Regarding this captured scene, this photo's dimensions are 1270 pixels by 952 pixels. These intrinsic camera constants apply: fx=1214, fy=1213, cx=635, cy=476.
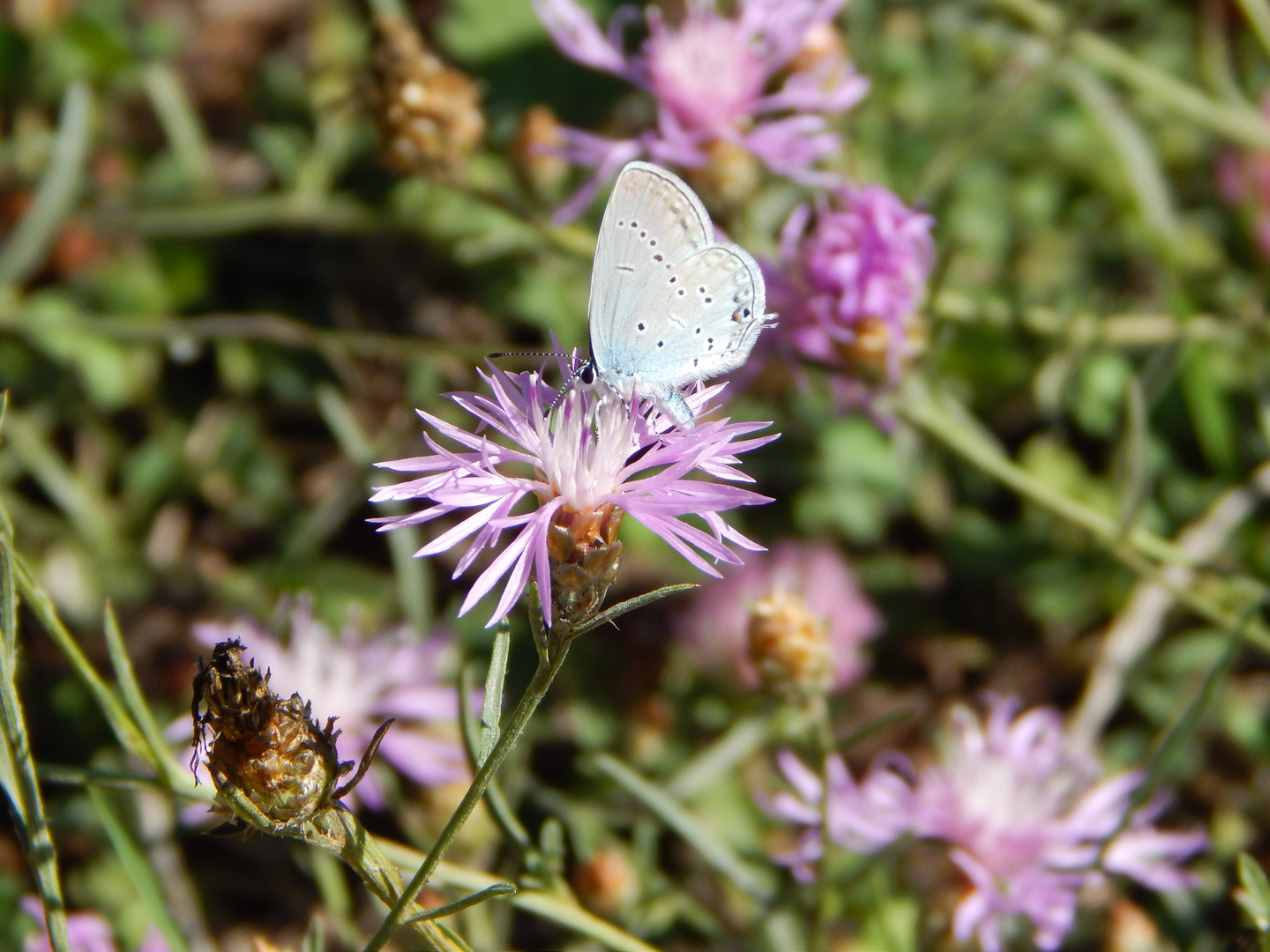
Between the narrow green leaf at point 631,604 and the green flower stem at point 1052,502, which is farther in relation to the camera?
the green flower stem at point 1052,502

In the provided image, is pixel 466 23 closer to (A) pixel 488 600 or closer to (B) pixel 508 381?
(A) pixel 488 600

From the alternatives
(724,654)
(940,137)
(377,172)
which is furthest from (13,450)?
(940,137)

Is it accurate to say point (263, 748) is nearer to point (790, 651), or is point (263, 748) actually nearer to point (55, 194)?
point (790, 651)

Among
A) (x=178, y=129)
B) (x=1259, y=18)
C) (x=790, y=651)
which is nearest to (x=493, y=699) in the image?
(x=790, y=651)

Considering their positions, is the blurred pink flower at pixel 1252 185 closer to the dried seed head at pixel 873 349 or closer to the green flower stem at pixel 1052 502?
the green flower stem at pixel 1052 502

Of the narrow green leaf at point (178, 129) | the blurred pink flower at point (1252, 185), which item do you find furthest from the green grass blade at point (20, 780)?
the blurred pink flower at point (1252, 185)

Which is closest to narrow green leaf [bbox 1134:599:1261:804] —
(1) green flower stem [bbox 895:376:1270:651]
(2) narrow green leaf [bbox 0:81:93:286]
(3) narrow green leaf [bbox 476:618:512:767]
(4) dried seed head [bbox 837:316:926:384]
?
(1) green flower stem [bbox 895:376:1270:651]

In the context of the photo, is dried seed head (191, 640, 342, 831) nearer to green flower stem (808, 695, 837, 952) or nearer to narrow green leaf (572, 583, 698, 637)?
narrow green leaf (572, 583, 698, 637)
